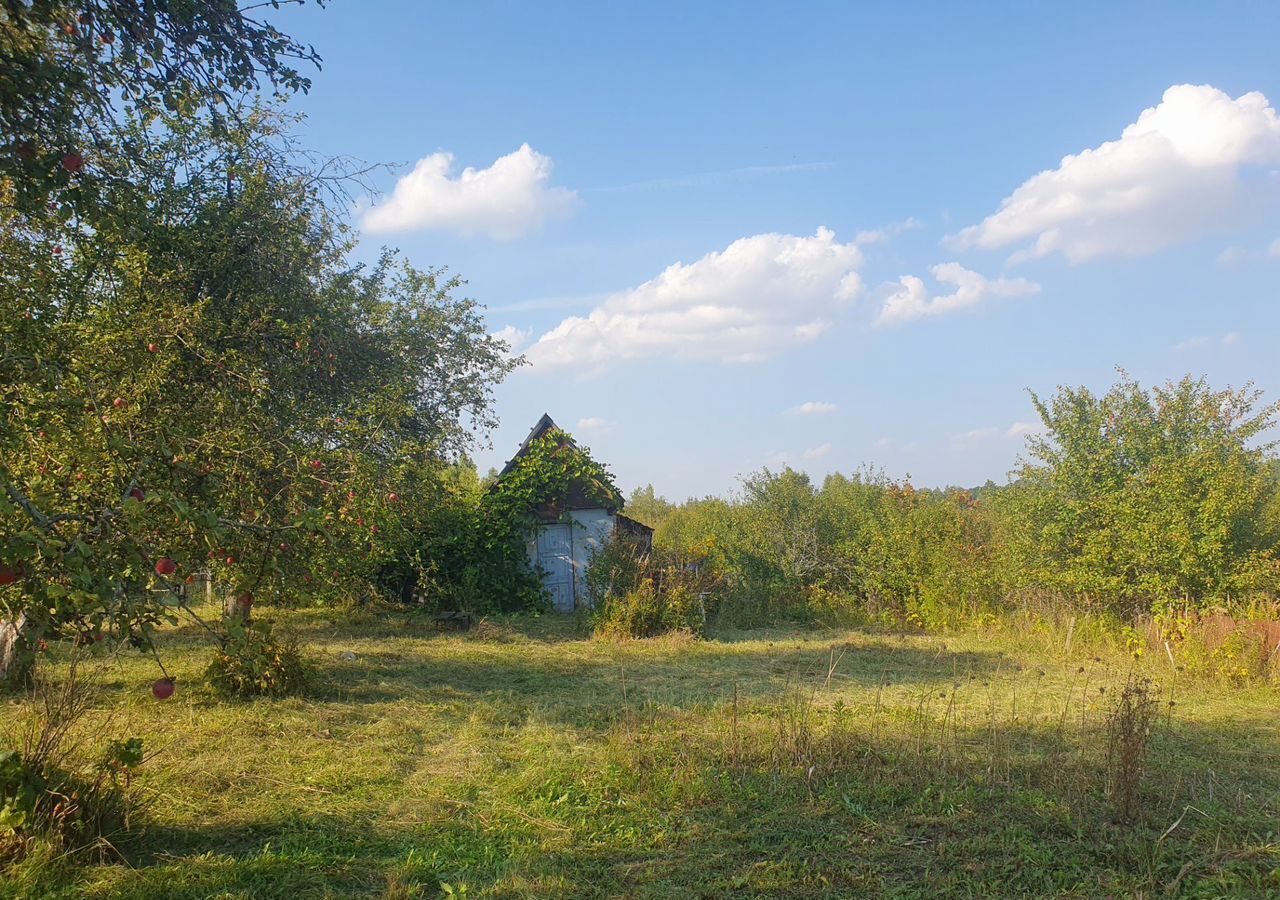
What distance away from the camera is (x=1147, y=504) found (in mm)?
11031

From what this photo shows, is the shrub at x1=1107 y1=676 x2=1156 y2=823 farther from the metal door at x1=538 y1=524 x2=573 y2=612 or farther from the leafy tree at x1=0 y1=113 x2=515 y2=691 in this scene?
the metal door at x1=538 y1=524 x2=573 y2=612

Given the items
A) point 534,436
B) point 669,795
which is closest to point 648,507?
point 534,436

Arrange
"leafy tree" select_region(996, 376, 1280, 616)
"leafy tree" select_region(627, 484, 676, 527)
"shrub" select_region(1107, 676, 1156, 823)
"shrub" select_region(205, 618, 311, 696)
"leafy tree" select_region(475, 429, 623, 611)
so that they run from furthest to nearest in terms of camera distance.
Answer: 1. "leafy tree" select_region(627, 484, 676, 527)
2. "leafy tree" select_region(475, 429, 623, 611)
3. "leafy tree" select_region(996, 376, 1280, 616)
4. "shrub" select_region(205, 618, 311, 696)
5. "shrub" select_region(1107, 676, 1156, 823)

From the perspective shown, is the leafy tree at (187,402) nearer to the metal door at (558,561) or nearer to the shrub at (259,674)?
the shrub at (259,674)

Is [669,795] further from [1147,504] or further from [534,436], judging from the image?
[534,436]

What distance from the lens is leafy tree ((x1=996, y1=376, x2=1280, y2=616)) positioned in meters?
10.5

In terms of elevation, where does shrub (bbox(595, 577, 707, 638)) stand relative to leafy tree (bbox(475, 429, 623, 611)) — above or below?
below

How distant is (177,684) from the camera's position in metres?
7.91

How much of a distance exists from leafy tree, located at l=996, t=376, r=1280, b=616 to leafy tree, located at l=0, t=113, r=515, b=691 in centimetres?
921

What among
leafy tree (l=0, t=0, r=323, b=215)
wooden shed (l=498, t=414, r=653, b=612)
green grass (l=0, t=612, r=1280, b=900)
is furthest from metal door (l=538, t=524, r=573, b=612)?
leafy tree (l=0, t=0, r=323, b=215)

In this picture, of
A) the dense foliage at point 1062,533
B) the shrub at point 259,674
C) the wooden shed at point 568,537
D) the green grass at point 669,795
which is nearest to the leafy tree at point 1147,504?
the dense foliage at point 1062,533

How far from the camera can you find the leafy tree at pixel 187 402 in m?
3.08

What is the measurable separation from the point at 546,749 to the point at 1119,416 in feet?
33.2

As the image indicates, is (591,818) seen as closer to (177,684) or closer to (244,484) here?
(244,484)
